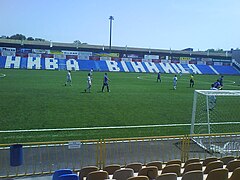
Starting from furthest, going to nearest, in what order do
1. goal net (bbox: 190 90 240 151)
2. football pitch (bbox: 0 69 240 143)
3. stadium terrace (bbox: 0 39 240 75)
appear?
stadium terrace (bbox: 0 39 240 75) < football pitch (bbox: 0 69 240 143) < goal net (bbox: 190 90 240 151)

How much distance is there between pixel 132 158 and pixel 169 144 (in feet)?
7.69

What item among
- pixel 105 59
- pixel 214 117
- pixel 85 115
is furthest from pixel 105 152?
pixel 105 59

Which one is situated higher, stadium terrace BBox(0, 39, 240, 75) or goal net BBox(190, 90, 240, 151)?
stadium terrace BBox(0, 39, 240, 75)

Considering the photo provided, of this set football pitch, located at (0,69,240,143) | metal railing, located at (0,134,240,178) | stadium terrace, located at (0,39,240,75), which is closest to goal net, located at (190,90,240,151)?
metal railing, located at (0,134,240,178)

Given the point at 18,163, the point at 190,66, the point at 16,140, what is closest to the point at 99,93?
the point at 16,140

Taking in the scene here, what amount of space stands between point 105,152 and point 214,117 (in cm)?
1056

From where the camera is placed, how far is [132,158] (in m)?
10.0

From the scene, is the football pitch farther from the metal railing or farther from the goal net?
the metal railing

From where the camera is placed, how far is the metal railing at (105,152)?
8672 millimetres

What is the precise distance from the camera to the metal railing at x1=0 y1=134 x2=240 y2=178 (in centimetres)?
867

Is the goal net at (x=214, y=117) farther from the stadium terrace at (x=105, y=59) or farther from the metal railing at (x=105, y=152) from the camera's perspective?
the stadium terrace at (x=105, y=59)

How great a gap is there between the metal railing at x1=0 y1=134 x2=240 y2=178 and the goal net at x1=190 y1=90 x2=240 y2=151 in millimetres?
209

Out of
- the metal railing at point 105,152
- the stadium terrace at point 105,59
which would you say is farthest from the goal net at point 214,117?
the stadium terrace at point 105,59

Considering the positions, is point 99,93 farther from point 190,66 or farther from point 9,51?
point 190,66
